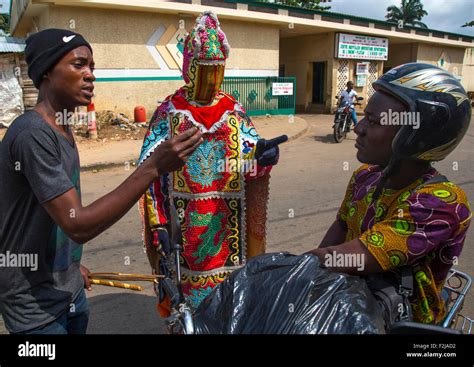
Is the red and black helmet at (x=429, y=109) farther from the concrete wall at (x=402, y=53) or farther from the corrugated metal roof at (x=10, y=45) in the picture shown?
the concrete wall at (x=402, y=53)

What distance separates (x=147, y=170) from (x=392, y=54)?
2477 cm

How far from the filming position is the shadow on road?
3.18 meters

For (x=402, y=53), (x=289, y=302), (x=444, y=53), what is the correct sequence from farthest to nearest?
1. (x=444, y=53)
2. (x=402, y=53)
3. (x=289, y=302)

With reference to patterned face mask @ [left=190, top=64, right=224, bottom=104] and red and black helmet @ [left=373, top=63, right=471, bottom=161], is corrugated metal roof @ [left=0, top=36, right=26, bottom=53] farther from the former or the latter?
red and black helmet @ [left=373, top=63, right=471, bottom=161]

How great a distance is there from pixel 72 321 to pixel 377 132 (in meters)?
1.46

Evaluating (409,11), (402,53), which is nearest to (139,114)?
(402,53)

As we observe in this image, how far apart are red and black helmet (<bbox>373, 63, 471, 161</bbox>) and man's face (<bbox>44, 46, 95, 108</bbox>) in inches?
43.7

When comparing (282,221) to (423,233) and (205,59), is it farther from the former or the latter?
(423,233)

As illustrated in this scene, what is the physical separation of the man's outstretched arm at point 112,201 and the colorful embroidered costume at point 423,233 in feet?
2.28

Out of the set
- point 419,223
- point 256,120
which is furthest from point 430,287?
point 256,120

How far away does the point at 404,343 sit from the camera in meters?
1.18

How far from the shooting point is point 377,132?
1.58m

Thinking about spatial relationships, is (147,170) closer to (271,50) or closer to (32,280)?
(32,280)

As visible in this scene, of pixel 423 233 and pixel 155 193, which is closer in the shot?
pixel 423 233
